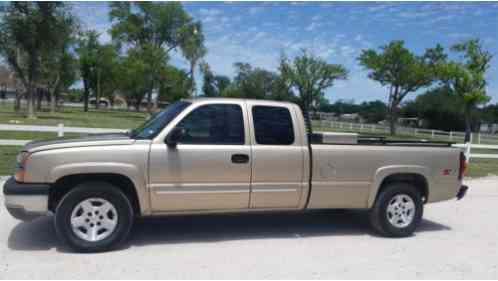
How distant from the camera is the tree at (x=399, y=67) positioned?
34.0 meters

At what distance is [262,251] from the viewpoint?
15.5 ft

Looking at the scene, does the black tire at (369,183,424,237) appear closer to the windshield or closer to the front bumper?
the windshield

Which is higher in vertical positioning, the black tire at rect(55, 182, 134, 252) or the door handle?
the door handle

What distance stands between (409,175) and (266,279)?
2.80 metres

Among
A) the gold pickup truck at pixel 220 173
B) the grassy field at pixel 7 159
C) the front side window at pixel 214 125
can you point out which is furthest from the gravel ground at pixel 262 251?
the grassy field at pixel 7 159

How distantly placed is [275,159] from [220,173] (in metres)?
0.71

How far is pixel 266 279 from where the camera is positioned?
155 inches

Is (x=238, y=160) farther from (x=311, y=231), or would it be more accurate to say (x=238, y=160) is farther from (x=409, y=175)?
(x=409, y=175)

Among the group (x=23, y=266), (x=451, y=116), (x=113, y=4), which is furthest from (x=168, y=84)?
(x=23, y=266)

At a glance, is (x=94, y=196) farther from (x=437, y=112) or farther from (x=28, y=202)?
(x=437, y=112)

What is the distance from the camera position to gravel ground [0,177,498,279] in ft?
13.4

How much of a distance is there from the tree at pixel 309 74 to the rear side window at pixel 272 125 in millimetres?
42061

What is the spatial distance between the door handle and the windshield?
2.86 ft

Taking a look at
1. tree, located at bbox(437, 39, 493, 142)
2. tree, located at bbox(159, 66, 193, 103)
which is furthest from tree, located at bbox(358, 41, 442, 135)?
tree, located at bbox(159, 66, 193, 103)
